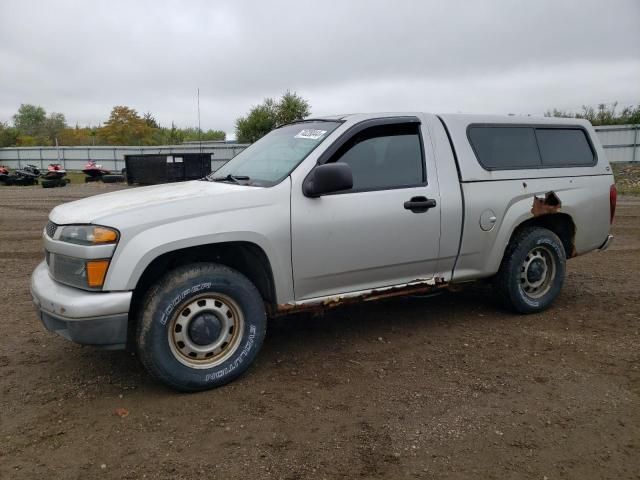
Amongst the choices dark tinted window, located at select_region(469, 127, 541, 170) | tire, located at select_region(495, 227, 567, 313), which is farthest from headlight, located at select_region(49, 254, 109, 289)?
tire, located at select_region(495, 227, 567, 313)

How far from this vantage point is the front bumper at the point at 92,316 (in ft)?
10.9

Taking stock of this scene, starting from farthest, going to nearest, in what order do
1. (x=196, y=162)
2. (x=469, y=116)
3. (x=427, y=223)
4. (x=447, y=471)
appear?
(x=196, y=162)
(x=469, y=116)
(x=427, y=223)
(x=447, y=471)

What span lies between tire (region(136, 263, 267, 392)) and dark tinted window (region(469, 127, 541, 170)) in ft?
7.85

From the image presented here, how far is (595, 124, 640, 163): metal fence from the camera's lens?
2444 centimetres

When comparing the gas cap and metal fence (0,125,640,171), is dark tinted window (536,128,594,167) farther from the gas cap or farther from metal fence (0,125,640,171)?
metal fence (0,125,640,171)

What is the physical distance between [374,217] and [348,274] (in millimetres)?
465

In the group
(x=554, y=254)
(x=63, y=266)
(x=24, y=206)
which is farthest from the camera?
(x=24, y=206)

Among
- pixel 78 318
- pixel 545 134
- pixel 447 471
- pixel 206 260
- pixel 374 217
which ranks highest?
pixel 545 134

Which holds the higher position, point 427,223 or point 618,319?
point 427,223

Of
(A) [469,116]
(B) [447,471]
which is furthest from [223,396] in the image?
(A) [469,116]

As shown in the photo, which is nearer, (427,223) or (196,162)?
(427,223)

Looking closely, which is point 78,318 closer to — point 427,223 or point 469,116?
point 427,223

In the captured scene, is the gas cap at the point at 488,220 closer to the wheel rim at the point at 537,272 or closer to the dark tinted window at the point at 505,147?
the dark tinted window at the point at 505,147

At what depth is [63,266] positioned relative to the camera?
3.57 meters
